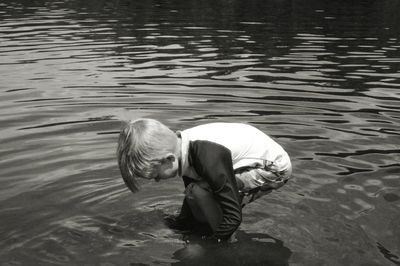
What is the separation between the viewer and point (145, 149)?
4.02 m

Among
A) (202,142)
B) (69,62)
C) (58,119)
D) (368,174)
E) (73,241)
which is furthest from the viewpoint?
(69,62)

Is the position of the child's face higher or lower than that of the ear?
lower

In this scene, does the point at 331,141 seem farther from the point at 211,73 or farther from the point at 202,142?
the point at 211,73

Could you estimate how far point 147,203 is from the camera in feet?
18.9

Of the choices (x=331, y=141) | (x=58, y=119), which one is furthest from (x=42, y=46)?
(x=331, y=141)

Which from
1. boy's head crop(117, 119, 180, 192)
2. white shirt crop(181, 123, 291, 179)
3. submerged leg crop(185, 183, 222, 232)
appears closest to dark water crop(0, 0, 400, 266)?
submerged leg crop(185, 183, 222, 232)

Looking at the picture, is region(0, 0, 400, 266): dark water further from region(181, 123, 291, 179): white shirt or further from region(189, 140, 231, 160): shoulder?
region(189, 140, 231, 160): shoulder

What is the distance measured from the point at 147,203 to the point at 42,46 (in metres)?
11.5

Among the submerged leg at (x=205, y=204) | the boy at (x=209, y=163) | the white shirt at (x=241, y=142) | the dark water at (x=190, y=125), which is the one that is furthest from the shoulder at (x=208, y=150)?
the dark water at (x=190, y=125)

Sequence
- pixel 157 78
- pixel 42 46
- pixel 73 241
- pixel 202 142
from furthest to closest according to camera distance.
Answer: pixel 42 46, pixel 157 78, pixel 73 241, pixel 202 142

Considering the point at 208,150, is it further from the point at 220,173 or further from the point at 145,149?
the point at 145,149

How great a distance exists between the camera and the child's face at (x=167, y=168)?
4168 millimetres

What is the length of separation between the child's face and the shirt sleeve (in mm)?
160

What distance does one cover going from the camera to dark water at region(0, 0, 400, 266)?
4.88m
